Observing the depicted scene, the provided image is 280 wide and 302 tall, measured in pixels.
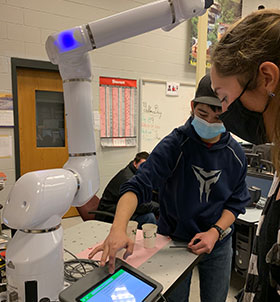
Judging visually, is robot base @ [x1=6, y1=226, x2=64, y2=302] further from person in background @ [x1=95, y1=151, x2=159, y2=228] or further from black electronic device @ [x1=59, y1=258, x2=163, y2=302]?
person in background @ [x1=95, y1=151, x2=159, y2=228]

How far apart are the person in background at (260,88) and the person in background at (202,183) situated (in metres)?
0.47

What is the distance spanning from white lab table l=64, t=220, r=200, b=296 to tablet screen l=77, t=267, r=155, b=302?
6.7 inches

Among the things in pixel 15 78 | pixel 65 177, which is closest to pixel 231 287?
pixel 65 177

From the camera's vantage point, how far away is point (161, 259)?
3.66ft

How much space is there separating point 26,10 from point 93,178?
3.17 m

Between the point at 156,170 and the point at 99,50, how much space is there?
3.04 m

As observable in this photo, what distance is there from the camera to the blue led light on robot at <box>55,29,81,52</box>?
2.63 ft

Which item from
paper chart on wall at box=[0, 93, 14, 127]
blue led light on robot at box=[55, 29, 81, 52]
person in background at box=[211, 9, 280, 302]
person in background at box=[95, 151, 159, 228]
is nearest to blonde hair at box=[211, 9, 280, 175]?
person in background at box=[211, 9, 280, 302]

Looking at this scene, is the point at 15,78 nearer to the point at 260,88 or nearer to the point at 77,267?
the point at 77,267

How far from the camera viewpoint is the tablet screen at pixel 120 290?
719 millimetres

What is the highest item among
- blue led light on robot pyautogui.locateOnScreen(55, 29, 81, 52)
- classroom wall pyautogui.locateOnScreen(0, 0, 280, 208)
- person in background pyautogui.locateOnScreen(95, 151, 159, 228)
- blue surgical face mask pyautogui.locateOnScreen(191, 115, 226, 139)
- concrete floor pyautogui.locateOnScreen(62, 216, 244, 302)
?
classroom wall pyautogui.locateOnScreen(0, 0, 280, 208)

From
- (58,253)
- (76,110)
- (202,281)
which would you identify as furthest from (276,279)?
(202,281)

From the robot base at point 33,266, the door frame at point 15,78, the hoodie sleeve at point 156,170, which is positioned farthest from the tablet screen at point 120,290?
the door frame at point 15,78

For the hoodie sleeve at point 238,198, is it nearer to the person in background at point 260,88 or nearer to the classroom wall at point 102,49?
the person in background at point 260,88
